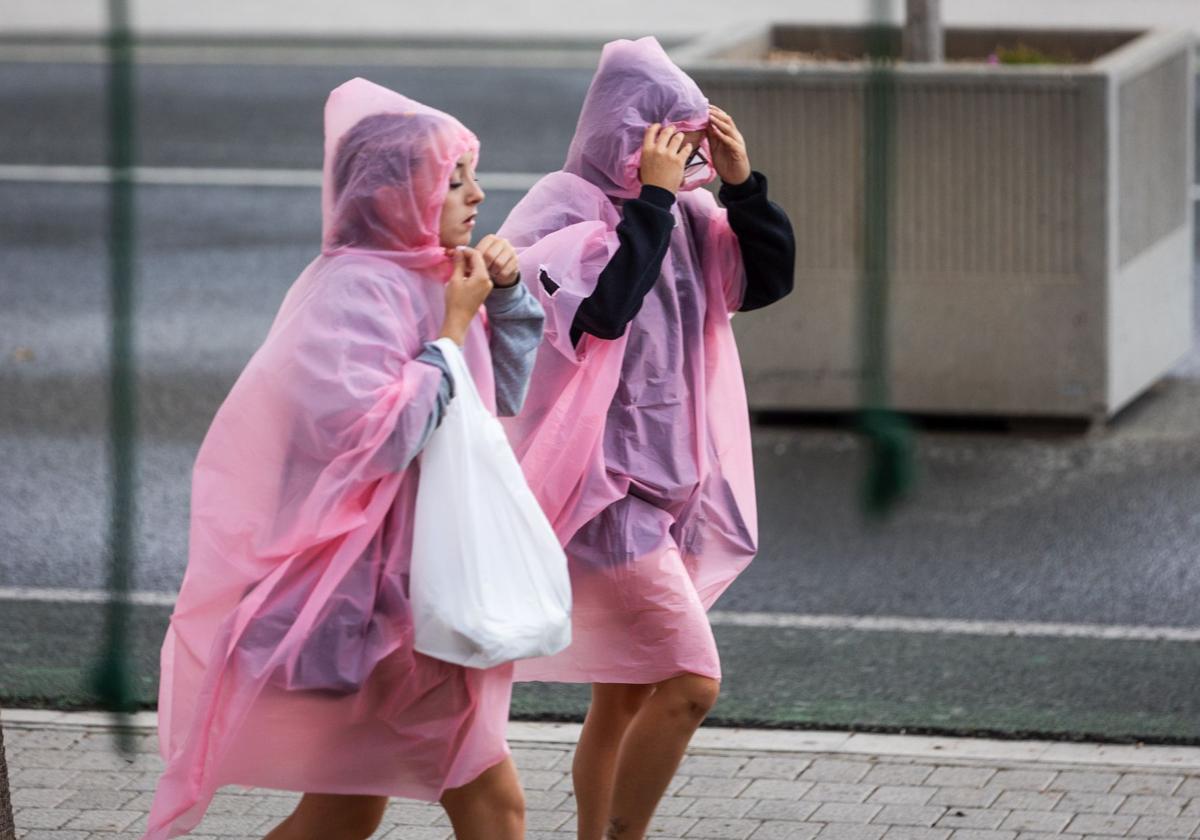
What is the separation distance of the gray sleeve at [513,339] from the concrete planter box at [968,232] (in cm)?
449

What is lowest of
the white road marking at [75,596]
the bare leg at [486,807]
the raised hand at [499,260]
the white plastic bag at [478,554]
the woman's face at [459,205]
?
the white road marking at [75,596]

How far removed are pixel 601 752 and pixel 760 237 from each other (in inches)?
42.1

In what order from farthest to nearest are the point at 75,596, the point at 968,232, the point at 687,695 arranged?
the point at 968,232 → the point at 75,596 → the point at 687,695

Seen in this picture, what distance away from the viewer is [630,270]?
420cm

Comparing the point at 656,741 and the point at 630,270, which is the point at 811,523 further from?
the point at 630,270

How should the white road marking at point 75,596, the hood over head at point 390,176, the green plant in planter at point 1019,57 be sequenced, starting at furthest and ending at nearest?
the green plant in planter at point 1019,57, the white road marking at point 75,596, the hood over head at point 390,176

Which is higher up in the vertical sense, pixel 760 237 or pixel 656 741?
pixel 760 237

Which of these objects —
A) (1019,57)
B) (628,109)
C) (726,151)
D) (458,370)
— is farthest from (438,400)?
(1019,57)

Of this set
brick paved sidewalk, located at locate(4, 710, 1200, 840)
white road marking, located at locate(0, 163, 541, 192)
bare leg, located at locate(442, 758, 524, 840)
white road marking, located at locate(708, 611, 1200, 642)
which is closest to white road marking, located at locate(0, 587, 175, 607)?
brick paved sidewalk, located at locate(4, 710, 1200, 840)

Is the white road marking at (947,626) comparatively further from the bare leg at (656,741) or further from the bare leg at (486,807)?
the bare leg at (486,807)

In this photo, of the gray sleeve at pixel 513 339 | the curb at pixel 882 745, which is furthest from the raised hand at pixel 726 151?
the curb at pixel 882 745

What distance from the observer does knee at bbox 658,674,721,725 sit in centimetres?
431

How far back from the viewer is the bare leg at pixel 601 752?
4.50 metres

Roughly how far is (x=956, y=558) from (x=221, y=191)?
7.55 meters
